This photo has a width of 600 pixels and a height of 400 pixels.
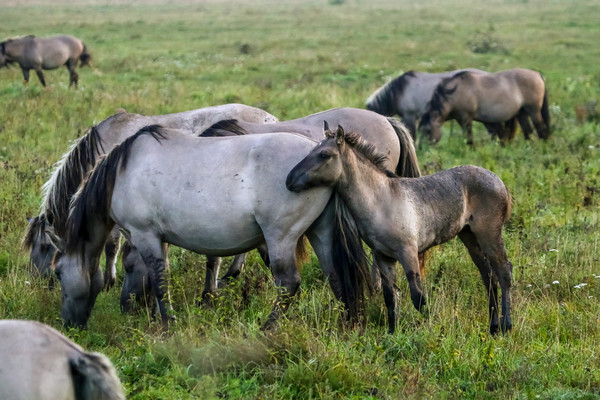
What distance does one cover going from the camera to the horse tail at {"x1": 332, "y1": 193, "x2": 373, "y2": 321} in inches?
230

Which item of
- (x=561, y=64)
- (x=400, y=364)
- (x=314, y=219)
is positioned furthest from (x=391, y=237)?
(x=561, y=64)

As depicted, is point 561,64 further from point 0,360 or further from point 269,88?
point 0,360

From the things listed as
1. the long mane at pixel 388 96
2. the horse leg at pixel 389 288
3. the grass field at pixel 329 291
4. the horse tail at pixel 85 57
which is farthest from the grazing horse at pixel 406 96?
the horse tail at pixel 85 57

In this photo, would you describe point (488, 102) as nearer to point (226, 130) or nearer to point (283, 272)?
point (226, 130)

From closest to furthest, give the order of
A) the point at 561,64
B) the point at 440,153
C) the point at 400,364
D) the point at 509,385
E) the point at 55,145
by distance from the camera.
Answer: the point at 509,385, the point at 400,364, the point at 55,145, the point at 440,153, the point at 561,64

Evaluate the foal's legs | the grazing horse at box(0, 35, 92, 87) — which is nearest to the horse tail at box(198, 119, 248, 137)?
the foal's legs

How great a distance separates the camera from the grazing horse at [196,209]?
5.62m

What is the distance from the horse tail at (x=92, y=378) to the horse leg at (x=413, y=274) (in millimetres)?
2784

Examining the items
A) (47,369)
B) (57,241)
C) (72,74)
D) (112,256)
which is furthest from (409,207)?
(72,74)

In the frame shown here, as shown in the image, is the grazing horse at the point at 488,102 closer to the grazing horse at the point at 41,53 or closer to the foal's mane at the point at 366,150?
the foal's mane at the point at 366,150

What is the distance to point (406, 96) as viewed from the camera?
48.0 ft

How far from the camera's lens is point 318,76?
20.8m

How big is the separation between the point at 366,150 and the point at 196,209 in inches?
54.2

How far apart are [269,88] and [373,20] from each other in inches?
979
